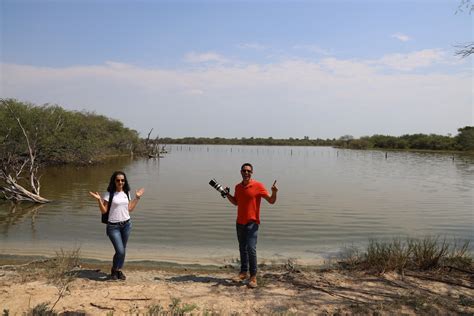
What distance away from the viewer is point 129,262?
8.47 metres

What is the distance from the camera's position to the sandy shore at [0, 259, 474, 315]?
507 cm

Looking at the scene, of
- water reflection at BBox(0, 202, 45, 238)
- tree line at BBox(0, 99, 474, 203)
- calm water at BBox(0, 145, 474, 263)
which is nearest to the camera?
calm water at BBox(0, 145, 474, 263)

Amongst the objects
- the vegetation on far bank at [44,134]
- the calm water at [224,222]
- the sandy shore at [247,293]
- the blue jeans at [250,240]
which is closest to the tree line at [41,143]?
the vegetation on far bank at [44,134]

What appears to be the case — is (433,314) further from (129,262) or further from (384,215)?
(384,215)

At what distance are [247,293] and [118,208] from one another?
2.50 m

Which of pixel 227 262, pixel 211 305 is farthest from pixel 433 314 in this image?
pixel 227 262

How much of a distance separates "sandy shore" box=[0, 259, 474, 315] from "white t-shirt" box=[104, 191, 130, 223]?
105 centimetres

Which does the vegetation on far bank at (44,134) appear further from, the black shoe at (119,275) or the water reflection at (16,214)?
the black shoe at (119,275)

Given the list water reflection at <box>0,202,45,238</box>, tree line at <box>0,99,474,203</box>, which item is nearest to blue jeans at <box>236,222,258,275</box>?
water reflection at <box>0,202,45,238</box>

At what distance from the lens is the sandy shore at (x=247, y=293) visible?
16.6 ft

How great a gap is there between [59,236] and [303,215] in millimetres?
8573

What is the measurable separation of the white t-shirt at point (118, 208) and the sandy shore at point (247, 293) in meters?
1.05

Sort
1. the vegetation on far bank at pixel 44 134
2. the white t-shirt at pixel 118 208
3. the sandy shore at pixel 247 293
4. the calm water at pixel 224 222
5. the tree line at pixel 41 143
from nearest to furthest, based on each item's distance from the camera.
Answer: the sandy shore at pixel 247 293 < the white t-shirt at pixel 118 208 < the calm water at pixel 224 222 < the tree line at pixel 41 143 < the vegetation on far bank at pixel 44 134

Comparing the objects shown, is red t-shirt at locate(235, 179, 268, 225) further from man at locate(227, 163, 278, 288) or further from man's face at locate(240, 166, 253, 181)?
man's face at locate(240, 166, 253, 181)
